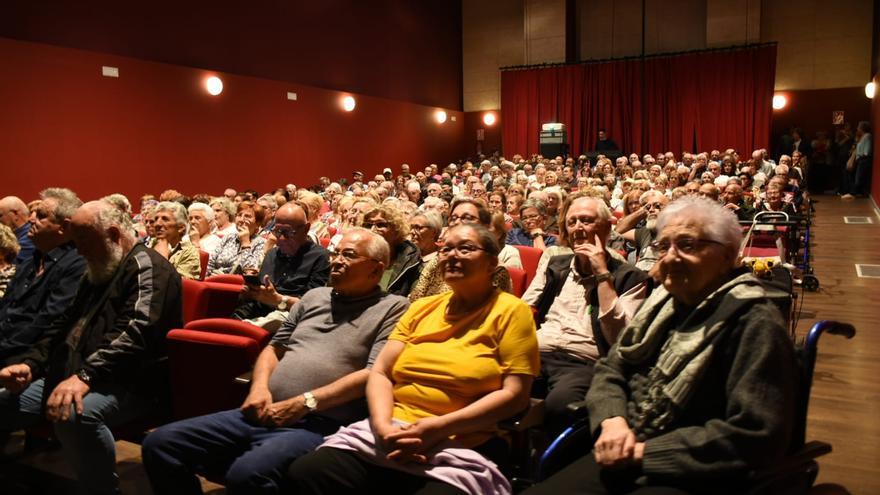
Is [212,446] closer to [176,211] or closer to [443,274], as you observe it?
Answer: [443,274]

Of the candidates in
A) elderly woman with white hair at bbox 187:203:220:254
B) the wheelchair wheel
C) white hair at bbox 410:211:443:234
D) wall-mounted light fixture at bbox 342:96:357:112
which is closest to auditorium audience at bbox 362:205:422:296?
white hair at bbox 410:211:443:234

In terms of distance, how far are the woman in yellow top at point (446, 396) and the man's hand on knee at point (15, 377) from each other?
128 centimetres

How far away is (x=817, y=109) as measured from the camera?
14.9 meters

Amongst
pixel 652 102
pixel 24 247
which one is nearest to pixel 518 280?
pixel 24 247

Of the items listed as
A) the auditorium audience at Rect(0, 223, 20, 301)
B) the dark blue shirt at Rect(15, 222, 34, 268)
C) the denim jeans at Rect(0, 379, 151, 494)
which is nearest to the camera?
the denim jeans at Rect(0, 379, 151, 494)

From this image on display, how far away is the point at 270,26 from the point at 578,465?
1067cm

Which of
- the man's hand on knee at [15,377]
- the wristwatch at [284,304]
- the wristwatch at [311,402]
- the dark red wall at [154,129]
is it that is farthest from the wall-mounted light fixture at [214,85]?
the wristwatch at [311,402]

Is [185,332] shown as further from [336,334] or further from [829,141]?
[829,141]

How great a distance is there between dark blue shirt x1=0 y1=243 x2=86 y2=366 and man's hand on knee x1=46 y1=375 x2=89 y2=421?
489 mm

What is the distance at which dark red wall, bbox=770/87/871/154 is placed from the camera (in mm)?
14523

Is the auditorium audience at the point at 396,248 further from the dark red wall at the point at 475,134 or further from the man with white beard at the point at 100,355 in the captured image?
the dark red wall at the point at 475,134

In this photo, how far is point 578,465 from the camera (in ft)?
6.15

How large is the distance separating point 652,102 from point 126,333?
15.4 metres

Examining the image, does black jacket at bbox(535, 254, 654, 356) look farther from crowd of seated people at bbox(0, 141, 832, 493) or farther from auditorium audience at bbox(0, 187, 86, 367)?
Result: auditorium audience at bbox(0, 187, 86, 367)
